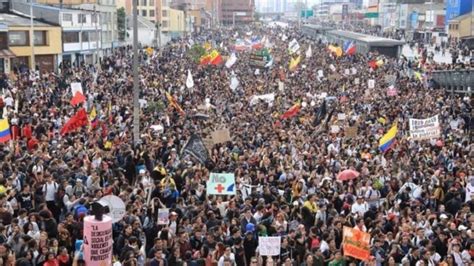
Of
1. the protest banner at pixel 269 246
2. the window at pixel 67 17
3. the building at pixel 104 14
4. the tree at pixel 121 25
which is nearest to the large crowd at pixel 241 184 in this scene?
the protest banner at pixel 269 246

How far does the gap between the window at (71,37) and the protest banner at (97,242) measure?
47925 millimetres

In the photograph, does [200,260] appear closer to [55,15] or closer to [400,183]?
[400,183]

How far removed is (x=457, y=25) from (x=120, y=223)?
73.0 meters

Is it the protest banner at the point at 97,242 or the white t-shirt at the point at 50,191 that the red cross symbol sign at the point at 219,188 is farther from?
the protest banner at the point at 97,242

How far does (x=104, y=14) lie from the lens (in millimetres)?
69500

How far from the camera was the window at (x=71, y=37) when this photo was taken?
2215 inches

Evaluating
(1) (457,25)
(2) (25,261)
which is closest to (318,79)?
(2) (25,261)

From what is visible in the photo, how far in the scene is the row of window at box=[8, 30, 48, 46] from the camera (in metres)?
48.1

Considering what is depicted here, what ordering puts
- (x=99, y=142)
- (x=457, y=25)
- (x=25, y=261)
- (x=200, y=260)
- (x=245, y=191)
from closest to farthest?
(x=25, y=261), (x=200, y=260), (x=245, y=191), (x=99, y=142), (x=457, y=25)

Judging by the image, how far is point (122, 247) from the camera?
436 inches

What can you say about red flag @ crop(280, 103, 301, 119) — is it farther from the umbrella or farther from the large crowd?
the umbrella

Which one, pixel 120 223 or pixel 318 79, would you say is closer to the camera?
pixel 120 223

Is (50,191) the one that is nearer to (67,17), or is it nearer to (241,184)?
(241,184)

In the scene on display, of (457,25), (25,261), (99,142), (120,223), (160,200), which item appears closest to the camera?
(25,261)
